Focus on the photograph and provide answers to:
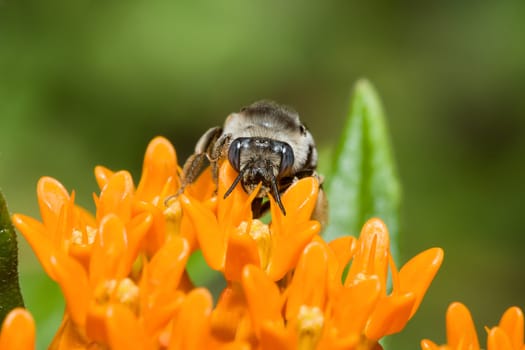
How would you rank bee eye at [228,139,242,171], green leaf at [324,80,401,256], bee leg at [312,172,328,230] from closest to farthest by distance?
bee eye at [228,139,242,171] < bee leg at [312,172,328,230] < green leaf at [324,80,401,256]

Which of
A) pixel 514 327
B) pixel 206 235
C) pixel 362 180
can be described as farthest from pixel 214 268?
pixel 362 180

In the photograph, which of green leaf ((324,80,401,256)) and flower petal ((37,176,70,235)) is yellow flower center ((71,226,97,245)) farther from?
green leaf ((324,80,401,256))

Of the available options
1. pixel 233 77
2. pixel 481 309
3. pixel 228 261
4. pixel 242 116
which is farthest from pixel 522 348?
pixel 233 77

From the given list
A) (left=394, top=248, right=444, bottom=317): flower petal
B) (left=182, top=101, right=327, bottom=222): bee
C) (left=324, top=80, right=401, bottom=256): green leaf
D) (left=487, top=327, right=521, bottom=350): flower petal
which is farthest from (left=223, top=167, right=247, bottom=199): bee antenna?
(left=487, top=327, right=521, bottom=350): flower petal

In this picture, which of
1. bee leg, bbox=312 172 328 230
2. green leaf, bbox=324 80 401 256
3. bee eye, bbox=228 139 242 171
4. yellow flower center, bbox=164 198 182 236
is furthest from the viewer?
green leaf, bbox=324 80 401 256

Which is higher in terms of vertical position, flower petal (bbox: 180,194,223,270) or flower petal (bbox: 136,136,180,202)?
flower petal (bbox: 136,136,180,202)

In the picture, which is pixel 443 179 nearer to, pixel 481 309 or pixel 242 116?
pixel 481 309

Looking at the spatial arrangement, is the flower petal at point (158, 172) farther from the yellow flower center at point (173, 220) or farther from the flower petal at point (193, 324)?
the flower petal at point (193, 324)

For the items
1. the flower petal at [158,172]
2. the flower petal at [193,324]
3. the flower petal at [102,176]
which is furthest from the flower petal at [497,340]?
the flower petal at [102,176]
